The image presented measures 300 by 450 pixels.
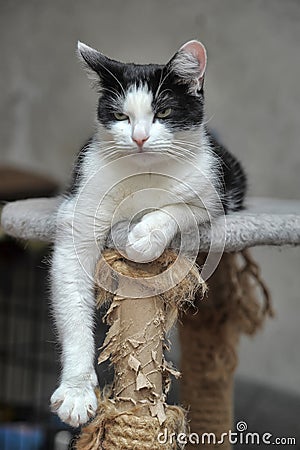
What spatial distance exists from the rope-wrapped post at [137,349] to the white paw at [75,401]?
3cm

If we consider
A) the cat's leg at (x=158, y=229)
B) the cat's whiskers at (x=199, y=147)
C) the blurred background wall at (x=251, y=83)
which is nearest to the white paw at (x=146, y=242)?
the cat's leg at (x=158, y=229)

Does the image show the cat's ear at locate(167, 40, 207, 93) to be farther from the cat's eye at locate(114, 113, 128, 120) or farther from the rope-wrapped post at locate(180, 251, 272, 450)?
the rope-wrapped post at locate(180, 251, 272, 450)

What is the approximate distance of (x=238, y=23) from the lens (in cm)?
210

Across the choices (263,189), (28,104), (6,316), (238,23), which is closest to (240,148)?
(263,189)

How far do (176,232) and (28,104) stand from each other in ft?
5.66

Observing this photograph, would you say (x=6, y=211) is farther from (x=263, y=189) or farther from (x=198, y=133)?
(x=263, y=189)

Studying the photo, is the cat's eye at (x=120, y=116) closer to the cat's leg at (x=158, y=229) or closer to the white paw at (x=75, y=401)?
the cat's leg at (x=158, y=229)

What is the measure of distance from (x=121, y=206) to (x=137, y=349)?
19 centimetres

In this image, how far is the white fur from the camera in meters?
0.83

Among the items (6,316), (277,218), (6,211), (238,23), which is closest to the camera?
(277,218)

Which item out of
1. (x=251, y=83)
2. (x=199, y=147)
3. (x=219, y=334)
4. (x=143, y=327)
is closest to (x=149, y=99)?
(x=199, y=147)

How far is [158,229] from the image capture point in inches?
32.5

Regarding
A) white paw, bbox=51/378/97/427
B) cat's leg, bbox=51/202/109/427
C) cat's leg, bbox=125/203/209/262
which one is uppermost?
cat's leg, bbox=125/203/209/262

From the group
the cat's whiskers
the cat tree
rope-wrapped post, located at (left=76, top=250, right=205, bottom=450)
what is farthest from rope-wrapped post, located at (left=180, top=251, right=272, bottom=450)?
rope-wrapped post, located at (left=76, top=250, right=205, bottom=450)
